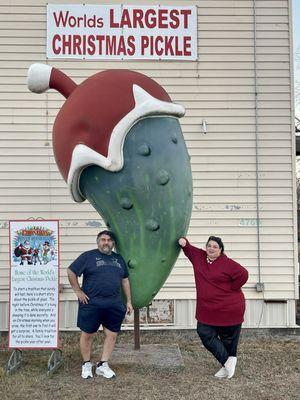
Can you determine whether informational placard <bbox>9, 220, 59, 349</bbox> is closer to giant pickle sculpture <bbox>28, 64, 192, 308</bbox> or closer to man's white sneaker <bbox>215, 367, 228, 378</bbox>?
giant pickle sculpture <bbox>28, 64, 192, 308</bbox>

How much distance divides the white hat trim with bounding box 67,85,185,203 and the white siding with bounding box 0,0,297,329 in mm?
2985

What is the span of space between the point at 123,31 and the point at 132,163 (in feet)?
12.4

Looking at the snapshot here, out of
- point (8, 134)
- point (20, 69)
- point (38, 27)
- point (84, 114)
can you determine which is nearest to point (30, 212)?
point (8, 134)

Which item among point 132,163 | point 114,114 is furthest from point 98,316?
point 114,114

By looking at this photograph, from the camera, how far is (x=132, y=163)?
4.79 meters

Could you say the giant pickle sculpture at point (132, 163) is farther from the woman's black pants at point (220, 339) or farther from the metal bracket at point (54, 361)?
the metal bracket at point (54, 361)

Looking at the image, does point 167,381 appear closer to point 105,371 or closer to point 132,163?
point 105,371

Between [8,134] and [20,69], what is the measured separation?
0.96 m

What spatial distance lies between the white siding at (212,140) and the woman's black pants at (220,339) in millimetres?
2494

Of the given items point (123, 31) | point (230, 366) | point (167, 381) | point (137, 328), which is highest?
point (123, 31)

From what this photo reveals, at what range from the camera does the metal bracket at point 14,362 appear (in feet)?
18.0

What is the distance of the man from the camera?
4969 millimetres

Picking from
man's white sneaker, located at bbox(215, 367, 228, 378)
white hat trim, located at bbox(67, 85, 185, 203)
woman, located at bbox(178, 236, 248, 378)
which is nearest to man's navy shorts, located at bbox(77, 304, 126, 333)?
woman, located at bbox(178, 236, 248, 378)

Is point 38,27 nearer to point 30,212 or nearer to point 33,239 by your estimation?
point 30,212
